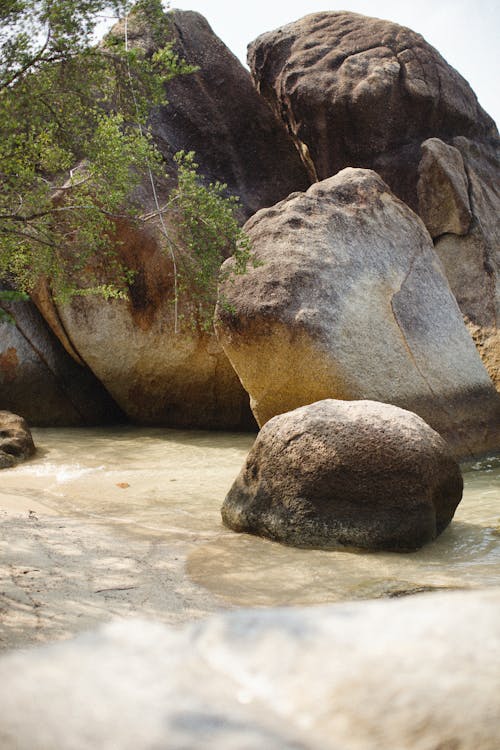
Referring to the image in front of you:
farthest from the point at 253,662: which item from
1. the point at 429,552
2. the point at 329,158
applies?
the point at 329,158

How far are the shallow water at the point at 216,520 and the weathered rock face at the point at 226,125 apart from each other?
24.3 feet

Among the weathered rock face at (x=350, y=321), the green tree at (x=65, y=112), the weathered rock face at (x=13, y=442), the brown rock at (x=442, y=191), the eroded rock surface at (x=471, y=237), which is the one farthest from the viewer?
the brown rock at (x=442, y=191)

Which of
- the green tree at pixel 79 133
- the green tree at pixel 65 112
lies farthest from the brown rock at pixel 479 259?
the green tree at pixel 65 112

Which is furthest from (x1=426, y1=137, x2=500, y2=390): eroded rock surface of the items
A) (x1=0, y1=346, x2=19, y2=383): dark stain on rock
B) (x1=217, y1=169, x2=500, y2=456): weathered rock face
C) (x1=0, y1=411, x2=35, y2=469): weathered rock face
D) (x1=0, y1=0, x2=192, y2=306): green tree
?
(x1=0, y1=346, x2=19, y2=383): dark stain on rock

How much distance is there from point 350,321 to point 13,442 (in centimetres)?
412

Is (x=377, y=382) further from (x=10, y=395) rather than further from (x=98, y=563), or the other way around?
(x=10, y=395)

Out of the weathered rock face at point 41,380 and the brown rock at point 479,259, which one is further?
the weathered rock face at point 41,380

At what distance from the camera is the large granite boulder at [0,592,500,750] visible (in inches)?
87.5

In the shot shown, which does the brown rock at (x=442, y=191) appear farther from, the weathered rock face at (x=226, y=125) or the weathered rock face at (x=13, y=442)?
the weathered rock face at (x=13, y=442)

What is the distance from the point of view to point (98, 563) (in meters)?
4.47

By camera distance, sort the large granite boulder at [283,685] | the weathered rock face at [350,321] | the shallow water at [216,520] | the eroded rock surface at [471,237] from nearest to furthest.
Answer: the large granite boulder at [283,685]
the shallow water at [216,520]
the weathered rock face at [350,321]
the eroded rock surface at [471,237]

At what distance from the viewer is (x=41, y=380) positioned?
12.3 metres

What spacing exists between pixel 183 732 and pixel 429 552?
10.3 ft

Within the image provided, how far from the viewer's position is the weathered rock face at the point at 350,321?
8117 millimetres
